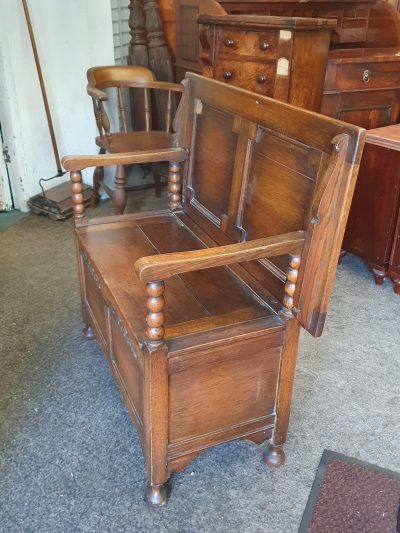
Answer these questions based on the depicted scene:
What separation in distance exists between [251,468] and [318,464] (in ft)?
0.65

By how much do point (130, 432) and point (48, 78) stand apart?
2361 millimetres

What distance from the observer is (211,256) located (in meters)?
1.21

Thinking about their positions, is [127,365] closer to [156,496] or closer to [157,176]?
[156,496]

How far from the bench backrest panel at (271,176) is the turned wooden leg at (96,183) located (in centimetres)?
134

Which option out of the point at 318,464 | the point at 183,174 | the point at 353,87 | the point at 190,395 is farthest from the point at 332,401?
the point at 353,87

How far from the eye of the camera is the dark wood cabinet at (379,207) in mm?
→ 2377

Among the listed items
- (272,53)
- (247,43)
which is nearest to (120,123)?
(247,43)

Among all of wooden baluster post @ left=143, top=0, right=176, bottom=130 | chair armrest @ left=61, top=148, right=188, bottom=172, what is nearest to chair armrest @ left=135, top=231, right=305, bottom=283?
chair armrest @ left=61, top=148, right=188, bottom=172

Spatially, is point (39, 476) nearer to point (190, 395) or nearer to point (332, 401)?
point (190, 395)

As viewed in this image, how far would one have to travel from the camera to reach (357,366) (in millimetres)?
2006

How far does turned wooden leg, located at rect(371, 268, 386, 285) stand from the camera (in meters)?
2.52

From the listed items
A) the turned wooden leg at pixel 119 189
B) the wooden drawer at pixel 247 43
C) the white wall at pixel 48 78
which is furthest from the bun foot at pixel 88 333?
the white wall at pixel 48 78

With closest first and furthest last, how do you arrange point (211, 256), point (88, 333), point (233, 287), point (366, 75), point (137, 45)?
1. point (211, 256)
2. point (233, 287)
3. point (88, 333)
4. point (366, 75)
5. point (137, 45)

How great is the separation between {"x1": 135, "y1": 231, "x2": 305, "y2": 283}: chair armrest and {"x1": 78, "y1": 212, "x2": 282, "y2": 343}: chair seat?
0.20 metres
